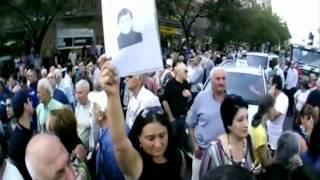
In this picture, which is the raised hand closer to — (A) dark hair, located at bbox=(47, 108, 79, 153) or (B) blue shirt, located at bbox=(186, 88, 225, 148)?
(A) dark hair, located at bbox=(47, 108, 79, 153)

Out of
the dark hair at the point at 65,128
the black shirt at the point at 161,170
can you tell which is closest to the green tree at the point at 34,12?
the dark hair at the point at 65,128

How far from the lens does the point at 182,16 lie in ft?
197

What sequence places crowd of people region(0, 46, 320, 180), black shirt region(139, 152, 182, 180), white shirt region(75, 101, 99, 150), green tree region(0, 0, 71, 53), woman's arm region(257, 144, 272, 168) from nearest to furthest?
crowd of people region(0, 46, 320, 180) < black shirt region(139, 152, 182, 180) < woman's arm region(257, 144, 272, 168) < white shirt region(75, 101, 99, 150) < green tree region(0, 0, 71, 53)

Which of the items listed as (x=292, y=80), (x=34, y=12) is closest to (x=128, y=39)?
(x=292, y=80)

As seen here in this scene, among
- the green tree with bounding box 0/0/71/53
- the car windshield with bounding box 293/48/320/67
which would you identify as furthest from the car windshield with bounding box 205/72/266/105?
the green tree with bounding box 0/0/71/53

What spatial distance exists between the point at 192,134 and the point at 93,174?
2214 mm

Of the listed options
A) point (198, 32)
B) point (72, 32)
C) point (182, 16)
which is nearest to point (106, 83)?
point (72, 32)

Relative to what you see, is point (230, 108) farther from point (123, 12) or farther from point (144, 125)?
point (123, 12)

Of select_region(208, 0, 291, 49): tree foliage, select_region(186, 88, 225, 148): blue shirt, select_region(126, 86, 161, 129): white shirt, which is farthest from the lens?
select_region(208, 0, 291, 49): tree foliage

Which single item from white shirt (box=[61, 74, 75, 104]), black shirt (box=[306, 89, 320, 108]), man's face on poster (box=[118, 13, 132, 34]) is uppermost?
man's face on poster (box=[118, 13, 132, 34])

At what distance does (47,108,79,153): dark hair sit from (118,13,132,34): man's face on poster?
1281mm

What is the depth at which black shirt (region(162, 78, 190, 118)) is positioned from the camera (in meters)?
10.4

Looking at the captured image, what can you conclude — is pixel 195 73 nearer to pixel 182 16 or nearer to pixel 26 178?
pixel 26 178

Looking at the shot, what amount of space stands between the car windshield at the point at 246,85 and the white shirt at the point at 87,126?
15.3ft
